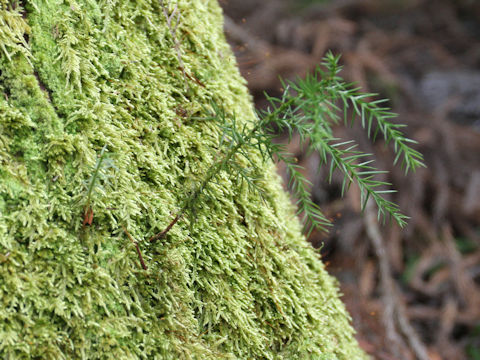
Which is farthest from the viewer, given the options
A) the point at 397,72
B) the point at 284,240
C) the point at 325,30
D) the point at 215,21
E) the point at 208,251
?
the point at 397,72

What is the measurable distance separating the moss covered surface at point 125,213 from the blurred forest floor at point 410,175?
6.08 ft

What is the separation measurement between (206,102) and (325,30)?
3.13 metres

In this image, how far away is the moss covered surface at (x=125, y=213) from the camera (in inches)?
26.8

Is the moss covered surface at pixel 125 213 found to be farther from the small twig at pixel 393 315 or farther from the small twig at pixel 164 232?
the small twig at pixel 393 315

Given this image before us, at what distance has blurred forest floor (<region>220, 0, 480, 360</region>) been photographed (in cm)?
314

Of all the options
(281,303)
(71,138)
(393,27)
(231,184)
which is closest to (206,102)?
(231,184)

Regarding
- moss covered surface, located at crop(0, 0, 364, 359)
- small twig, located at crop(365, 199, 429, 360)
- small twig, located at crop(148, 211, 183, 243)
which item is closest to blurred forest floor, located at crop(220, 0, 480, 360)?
small twig, located at crop(365, 199, 429, 360)

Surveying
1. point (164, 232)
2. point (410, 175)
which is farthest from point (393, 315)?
point (164, 232)

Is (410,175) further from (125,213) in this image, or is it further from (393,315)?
(125,213)

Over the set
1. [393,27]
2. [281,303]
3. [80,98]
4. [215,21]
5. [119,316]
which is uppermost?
[393,27]

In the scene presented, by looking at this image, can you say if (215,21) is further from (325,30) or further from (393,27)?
(393,27)

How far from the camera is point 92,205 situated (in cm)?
71

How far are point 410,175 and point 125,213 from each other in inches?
124

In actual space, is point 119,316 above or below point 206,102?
below
